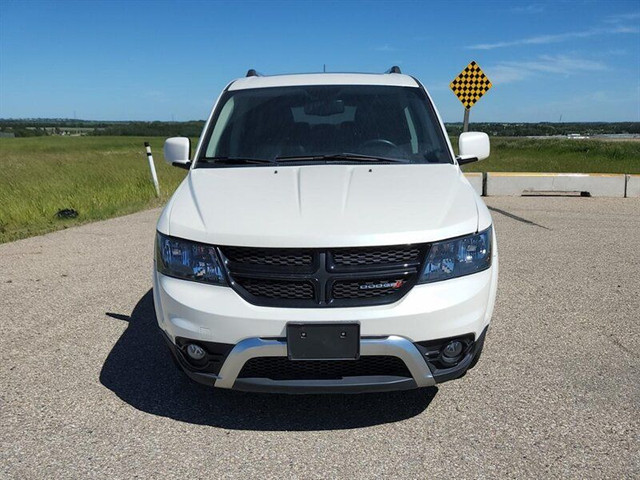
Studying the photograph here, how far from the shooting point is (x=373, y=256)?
2.54 metres

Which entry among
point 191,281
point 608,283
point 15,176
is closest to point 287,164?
point 191,281

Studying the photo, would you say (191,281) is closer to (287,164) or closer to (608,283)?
(287,164)

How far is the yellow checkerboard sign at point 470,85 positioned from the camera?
47.5ft

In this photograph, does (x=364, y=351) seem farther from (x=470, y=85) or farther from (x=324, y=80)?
(x=470, y=85)

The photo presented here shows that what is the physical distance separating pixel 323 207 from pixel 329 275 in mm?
383

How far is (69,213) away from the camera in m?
9.89

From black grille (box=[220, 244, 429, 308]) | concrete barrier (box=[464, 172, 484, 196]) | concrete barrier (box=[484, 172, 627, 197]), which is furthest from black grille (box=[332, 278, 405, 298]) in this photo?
concrete barrier (box=[484, 172, 627, 197])

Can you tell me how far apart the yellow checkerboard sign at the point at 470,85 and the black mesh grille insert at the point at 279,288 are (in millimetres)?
13181

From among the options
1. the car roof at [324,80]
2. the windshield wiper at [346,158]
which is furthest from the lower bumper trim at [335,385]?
the car roof at [324,80]

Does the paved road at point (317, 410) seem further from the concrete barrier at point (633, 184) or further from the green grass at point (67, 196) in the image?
the concrete barrier at point (633, 184)

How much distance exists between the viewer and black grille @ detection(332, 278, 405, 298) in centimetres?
253

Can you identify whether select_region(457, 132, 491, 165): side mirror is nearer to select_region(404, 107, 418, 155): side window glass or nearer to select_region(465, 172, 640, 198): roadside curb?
select_region(404, 107, 418, 155): side window glass

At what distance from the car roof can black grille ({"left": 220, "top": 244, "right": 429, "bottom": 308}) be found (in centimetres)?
199

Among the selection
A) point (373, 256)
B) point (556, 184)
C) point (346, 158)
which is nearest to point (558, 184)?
point (556, 184)
